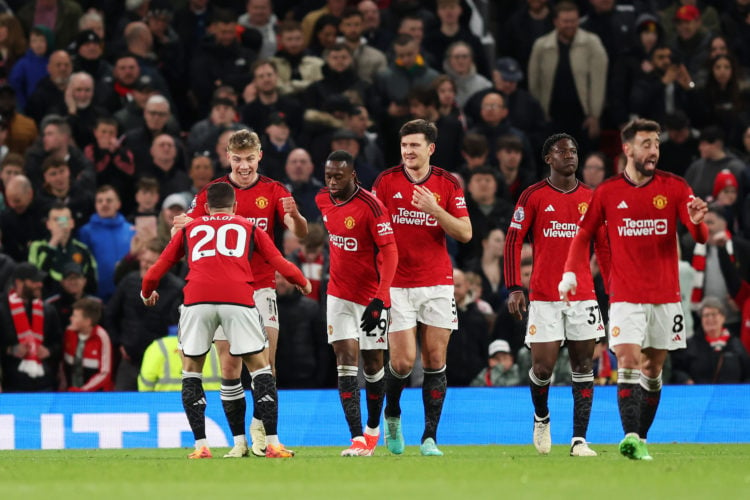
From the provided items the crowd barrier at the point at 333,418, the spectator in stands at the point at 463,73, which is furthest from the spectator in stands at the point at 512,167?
the crowd barrier at the point at 333,418

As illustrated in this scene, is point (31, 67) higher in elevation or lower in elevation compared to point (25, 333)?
higher

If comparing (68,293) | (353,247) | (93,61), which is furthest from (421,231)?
(93,61)

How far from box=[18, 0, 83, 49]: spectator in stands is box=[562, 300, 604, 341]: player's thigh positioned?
37.3 feet

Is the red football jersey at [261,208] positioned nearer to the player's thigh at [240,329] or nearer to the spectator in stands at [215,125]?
the player's thigh at [240,329]

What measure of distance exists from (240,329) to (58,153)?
7.80m

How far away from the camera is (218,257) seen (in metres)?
12.2

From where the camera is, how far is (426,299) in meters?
13.1

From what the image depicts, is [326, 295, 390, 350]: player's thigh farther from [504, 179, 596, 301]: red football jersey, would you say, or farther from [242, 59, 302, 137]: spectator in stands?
[242, 59, 302, 137]: spectator in stands

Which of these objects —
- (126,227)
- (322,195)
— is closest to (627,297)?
(322,195)

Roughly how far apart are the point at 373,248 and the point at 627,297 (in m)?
2.27

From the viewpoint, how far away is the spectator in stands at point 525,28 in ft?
74.3

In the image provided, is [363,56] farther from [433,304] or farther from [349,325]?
[349,325]

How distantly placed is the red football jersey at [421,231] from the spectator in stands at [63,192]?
6.66 m

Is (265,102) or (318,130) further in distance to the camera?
(265,102)
